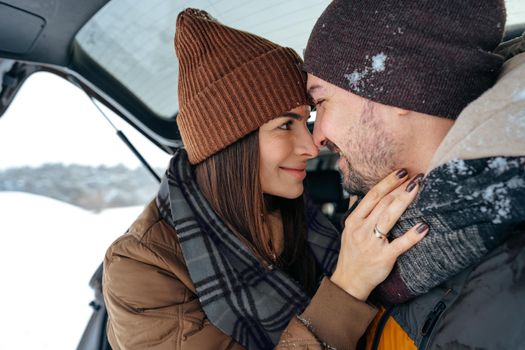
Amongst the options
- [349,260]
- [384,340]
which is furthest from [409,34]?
[384,340]

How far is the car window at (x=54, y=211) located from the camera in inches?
113

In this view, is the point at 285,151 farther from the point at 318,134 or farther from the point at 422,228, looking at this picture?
the point at 422,228

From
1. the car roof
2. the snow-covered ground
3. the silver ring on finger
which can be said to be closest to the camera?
the silver ring on finger

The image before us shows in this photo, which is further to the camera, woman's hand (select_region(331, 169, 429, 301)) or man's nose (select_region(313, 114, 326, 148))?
man's nose (select_region(313, 114, 326, 148))

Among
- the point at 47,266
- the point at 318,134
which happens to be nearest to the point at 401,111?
the point at 318,134

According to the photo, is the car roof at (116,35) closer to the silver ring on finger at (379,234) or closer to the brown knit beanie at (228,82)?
the brown knit beanie at (228,82)

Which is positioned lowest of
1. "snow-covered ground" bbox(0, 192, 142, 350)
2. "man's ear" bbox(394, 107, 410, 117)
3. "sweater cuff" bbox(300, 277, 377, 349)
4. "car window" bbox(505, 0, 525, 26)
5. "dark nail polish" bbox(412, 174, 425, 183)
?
"snow-covered ground" bbox(0, 192, 142, 350)

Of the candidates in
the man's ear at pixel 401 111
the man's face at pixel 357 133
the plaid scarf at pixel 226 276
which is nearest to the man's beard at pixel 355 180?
the man's face at pixel 357 133

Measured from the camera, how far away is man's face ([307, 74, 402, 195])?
131 centimetres

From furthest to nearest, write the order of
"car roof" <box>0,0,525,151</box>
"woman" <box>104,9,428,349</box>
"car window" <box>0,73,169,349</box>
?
"car window" <box>0,73,169,349</box> → "car roof" <box>0,0,525,151</box> → "woman" <box>104,9,428,349</box>

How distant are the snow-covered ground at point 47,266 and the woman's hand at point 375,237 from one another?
8.99 ft

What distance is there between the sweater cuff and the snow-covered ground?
2647mm

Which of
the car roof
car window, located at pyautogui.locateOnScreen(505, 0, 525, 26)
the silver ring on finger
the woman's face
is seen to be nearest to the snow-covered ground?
the car roof

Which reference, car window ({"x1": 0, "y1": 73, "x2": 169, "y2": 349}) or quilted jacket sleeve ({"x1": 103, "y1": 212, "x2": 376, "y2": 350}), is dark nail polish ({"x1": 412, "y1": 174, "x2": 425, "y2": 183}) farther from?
car window ({"x1": 0, "y1": 73, "x2": 169, "y2": 349})
